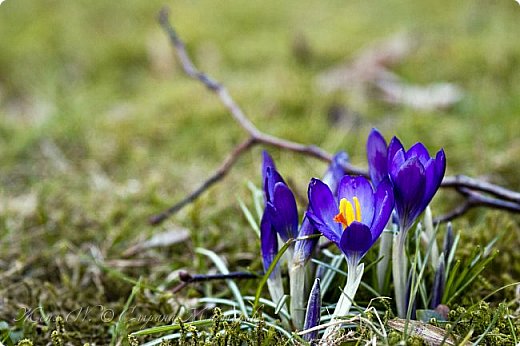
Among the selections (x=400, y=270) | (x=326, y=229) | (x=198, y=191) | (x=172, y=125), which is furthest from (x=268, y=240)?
(x=172, y=125)

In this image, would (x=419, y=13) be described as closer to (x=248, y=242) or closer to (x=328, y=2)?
(x=328, y=2)

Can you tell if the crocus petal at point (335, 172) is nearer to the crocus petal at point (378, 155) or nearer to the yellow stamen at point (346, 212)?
the crocus petal at point (378, 155)

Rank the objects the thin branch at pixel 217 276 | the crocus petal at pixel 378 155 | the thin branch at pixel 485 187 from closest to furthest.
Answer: the crocus petal at pixel 378 155 < the thin branch at pixel 217 276 < the thin branch at pixel 485 187

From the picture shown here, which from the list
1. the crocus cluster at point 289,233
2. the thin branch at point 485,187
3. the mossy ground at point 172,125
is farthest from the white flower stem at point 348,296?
the thin branch at point 485,187

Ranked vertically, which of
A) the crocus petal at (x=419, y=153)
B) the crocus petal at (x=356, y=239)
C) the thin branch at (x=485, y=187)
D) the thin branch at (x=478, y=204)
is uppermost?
the crocus petal at (x=419, y=153)

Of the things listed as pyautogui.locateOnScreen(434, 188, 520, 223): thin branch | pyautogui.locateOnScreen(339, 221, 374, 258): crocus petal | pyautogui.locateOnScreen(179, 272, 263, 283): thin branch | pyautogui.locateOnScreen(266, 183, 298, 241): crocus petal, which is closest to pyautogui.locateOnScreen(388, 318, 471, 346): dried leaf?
pyautogui.locateOnScreen(339, 221, 374, 258): crocus petal

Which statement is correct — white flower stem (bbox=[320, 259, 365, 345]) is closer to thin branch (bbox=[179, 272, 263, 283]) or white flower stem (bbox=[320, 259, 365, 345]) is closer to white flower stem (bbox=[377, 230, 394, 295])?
white flower stem (bbox=[377, 230, 394, 295])
